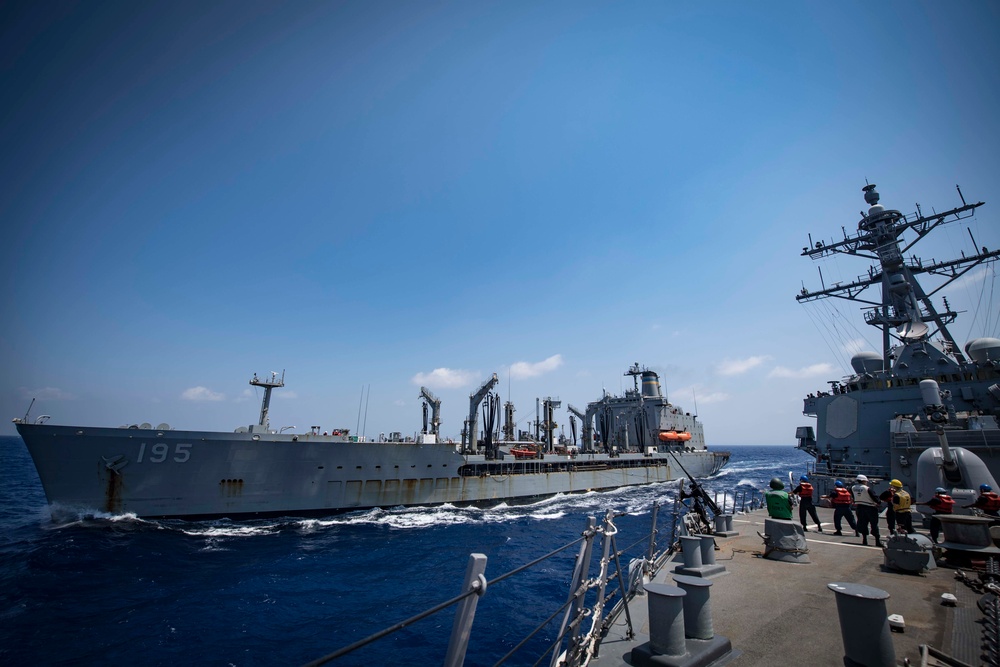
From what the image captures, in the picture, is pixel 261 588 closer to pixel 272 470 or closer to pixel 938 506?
Result: pixel 272 470

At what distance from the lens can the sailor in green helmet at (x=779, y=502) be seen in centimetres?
888

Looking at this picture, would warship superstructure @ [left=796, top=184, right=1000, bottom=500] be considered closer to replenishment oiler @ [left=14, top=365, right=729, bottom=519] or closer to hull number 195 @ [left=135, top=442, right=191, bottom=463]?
replenishment oiler @ [left=14, top=365, right=729, bottom=519]

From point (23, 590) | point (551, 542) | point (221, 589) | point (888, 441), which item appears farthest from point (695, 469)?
point (23, 590)

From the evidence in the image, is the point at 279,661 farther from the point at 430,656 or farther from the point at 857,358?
the point at 857,358

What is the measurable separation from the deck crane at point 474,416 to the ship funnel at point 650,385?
2764 cm

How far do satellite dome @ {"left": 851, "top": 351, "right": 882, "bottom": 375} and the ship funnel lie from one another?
2639 centimetres

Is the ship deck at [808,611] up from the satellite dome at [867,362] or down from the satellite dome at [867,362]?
down

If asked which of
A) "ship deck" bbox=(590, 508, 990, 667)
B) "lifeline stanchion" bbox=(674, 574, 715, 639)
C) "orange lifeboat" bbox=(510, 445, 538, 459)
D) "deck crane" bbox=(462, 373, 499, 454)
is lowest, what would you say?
"ship deck" bbox=(590, 508, 990, 667)

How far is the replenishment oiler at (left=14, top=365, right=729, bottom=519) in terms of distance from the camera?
1975 centimetres

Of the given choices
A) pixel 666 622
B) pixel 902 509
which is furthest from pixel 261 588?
pixel 902 509

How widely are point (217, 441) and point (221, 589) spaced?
1075 cm

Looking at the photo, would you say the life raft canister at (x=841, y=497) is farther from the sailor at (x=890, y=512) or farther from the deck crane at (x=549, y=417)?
the deck crane at (x=549, y=417)

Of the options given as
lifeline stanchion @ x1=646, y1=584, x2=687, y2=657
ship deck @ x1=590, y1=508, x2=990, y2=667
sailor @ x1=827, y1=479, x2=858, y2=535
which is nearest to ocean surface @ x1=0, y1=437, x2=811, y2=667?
ship deck @ x1=590, y1=508, x2=990, y2=667

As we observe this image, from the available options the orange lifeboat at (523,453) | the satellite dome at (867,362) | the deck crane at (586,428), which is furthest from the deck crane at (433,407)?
the satellite dome at (867,362)
